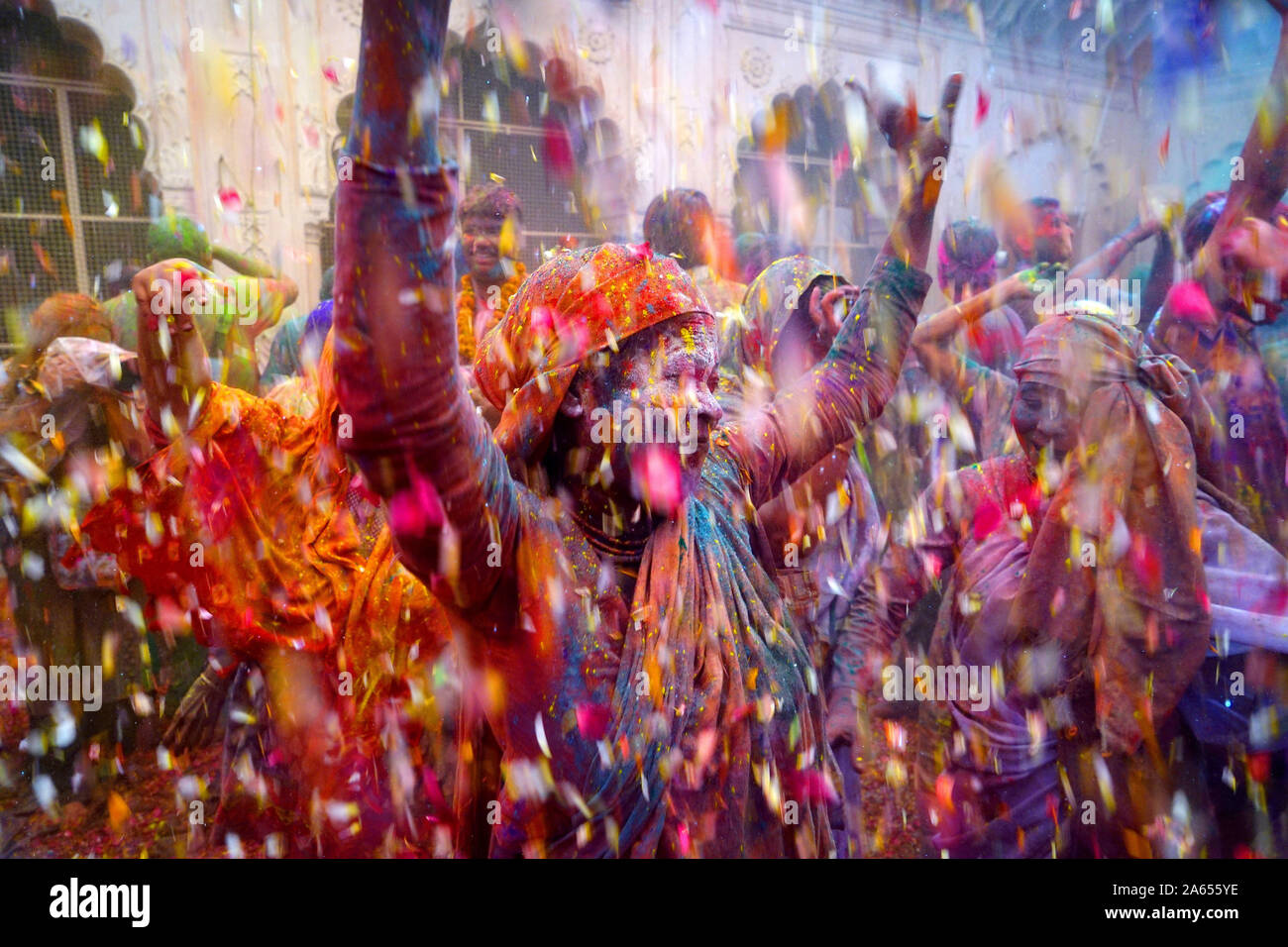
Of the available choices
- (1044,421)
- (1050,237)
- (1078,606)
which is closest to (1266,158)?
(1044,421)

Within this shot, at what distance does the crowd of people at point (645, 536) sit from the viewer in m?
1.30

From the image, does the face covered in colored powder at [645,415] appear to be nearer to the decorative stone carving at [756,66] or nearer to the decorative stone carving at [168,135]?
the decorative stone carving at [168,135]

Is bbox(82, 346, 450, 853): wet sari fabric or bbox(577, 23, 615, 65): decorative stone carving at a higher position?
bbox(577, 23, 615, 65): decorative stone carving

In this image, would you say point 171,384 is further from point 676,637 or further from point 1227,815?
point 1227,815

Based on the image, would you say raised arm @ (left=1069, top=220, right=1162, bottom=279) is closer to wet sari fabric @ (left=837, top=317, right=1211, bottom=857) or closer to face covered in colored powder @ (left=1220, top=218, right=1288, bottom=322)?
face covered in colored powder @ (left=1220, top=218, right=1288, bottom=322)

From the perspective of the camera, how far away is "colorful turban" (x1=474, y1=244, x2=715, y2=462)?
1347 millimetres

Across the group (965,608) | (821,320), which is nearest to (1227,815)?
(965,608)

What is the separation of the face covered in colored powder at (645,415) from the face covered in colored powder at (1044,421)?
1.44 m

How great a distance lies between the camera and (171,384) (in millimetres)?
2217

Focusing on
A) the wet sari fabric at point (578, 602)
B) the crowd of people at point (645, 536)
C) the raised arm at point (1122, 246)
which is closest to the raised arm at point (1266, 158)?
the crowd of people at point (645, 536)

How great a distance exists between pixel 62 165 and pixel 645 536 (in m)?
7.71

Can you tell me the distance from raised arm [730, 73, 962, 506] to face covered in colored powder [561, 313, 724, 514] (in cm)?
46

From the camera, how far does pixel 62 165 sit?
7031 millimetres

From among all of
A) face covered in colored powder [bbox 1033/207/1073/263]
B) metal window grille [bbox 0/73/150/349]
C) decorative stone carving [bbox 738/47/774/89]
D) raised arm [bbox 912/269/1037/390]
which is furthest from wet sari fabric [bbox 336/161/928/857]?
decorative stone carving [bbox 738/47/774/89]
